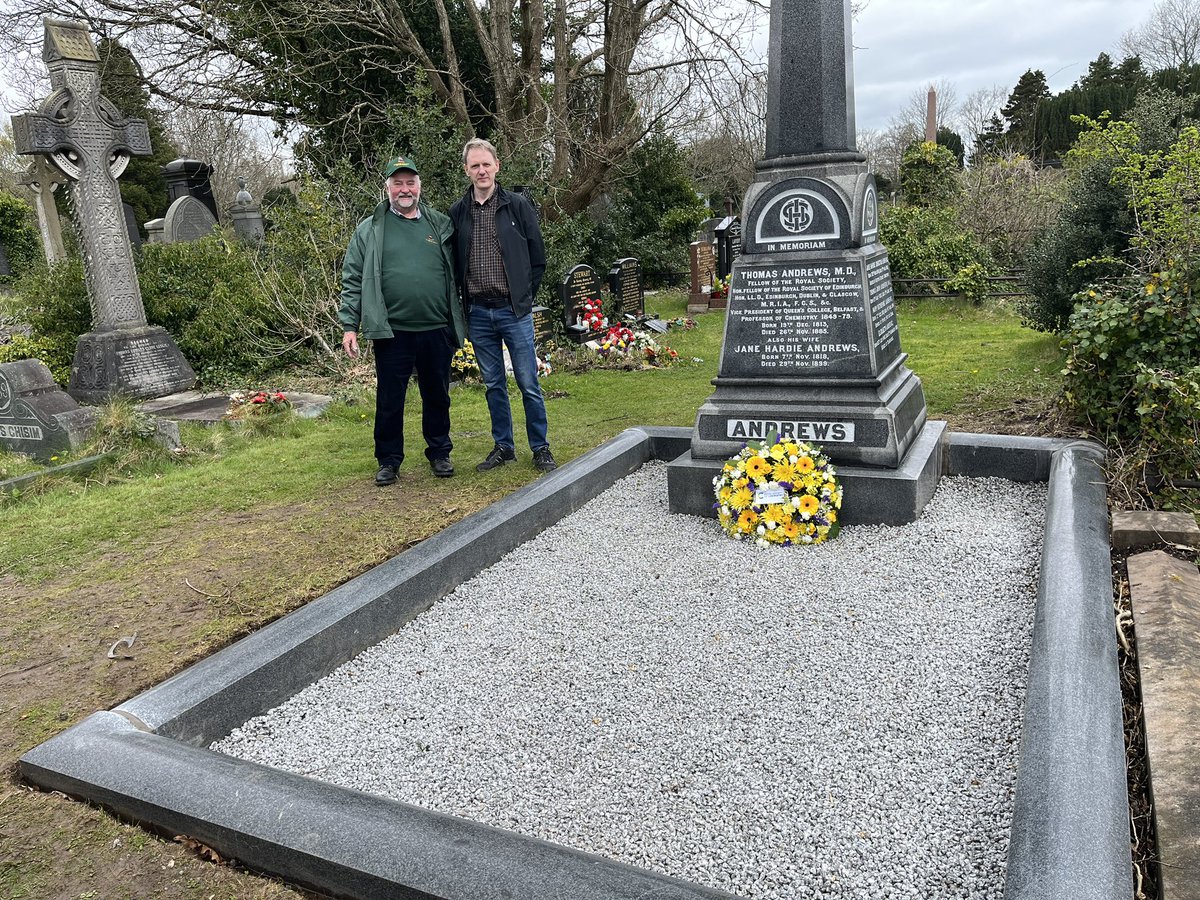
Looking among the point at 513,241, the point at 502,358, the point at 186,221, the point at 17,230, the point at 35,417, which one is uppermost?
the point at 17,230

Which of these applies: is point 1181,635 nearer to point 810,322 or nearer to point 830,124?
point 810,322

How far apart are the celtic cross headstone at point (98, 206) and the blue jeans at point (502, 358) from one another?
5.78 metres

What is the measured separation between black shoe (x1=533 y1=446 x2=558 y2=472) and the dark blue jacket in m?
0.91

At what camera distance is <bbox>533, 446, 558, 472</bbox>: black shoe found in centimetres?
567

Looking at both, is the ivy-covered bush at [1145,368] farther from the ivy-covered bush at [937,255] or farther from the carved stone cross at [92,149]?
the carved stone cross at [92,149]

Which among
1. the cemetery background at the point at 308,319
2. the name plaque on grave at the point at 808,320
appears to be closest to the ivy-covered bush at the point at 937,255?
the cemetery background at the point at 308,319

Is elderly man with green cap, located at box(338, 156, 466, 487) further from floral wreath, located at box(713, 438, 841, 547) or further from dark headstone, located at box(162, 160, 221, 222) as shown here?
dark headstone, located at box(162, 160, 221, 222)

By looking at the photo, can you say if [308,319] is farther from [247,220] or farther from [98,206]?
[247,220]

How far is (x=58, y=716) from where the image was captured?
2982mm

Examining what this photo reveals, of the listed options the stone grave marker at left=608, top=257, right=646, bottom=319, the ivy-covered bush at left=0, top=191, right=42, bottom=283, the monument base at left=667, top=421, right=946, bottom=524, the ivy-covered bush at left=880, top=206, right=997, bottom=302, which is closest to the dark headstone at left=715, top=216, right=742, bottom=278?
the ivy-covered bush at left=880, top=206, right=997, bottom=302

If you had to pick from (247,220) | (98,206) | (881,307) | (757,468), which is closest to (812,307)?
(881,307)

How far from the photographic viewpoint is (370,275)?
5145 mm

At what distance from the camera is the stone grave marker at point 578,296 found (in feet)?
37.5

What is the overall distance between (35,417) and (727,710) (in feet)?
20.7
